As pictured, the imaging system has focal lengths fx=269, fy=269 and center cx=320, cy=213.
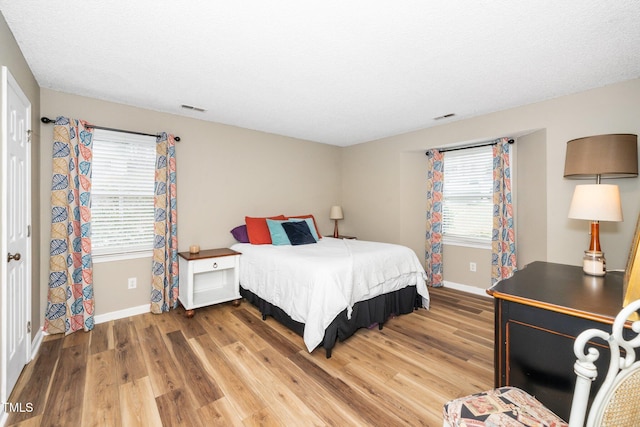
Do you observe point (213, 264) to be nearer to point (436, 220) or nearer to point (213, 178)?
point (213, 178)

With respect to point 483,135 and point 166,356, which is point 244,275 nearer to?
point 166,356

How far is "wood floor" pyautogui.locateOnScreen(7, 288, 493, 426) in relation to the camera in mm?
1632

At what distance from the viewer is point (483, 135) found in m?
3.37

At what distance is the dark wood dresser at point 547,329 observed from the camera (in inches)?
47.6

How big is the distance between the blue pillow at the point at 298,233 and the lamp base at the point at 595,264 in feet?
8.74

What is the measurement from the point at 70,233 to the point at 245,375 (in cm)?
223

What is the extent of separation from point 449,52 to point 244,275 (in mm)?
3032

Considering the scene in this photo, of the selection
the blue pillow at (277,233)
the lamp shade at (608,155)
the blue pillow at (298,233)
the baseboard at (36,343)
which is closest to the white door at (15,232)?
the baseboard at (36,343)

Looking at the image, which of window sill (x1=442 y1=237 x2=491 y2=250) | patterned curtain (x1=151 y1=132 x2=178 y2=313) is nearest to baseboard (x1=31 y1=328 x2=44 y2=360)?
patterned curtain (x1=151 y1=132 x2=178 y2=313)

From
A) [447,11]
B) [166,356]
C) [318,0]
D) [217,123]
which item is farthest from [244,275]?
[447,11]

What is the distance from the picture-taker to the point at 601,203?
5.73 feet

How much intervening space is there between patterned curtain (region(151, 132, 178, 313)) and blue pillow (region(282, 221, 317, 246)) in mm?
1378

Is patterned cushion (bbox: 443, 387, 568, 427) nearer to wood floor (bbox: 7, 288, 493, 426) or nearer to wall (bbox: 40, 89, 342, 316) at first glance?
wood floor (bbox: 7, 288, 493, 426)

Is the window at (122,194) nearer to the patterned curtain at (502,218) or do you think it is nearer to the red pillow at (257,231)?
the red pillow at (257,231)
